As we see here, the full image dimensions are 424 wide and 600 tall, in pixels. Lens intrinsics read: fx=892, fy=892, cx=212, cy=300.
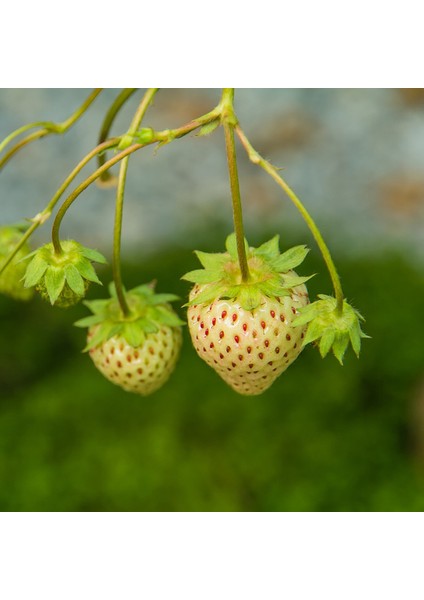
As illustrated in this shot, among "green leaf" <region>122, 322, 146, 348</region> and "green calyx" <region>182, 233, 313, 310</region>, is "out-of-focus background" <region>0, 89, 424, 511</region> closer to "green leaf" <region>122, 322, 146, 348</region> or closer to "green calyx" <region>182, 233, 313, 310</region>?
"green leaf" <region>122, 322, 146, 348</region>

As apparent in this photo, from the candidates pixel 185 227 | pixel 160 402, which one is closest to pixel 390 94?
pixel 185 227

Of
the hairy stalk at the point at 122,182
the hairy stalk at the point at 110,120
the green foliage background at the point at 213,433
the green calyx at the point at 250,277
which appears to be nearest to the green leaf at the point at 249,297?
the green calyx at the point at 250,277

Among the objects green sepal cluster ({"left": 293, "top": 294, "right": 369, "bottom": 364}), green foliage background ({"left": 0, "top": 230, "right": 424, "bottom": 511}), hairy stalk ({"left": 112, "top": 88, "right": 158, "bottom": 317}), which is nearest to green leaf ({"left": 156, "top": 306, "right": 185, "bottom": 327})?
hairy stalk ({"left": 112, "top": 88, "right": 158, "bottom": 317})

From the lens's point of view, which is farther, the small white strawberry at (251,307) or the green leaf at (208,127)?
the small white strawberry at (251,307)

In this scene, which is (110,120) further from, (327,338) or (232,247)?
(327,338)

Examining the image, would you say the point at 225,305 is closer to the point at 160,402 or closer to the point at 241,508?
the point at 241,508

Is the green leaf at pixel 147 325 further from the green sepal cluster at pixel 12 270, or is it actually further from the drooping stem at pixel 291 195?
the drooping stem at pixel 291 195
